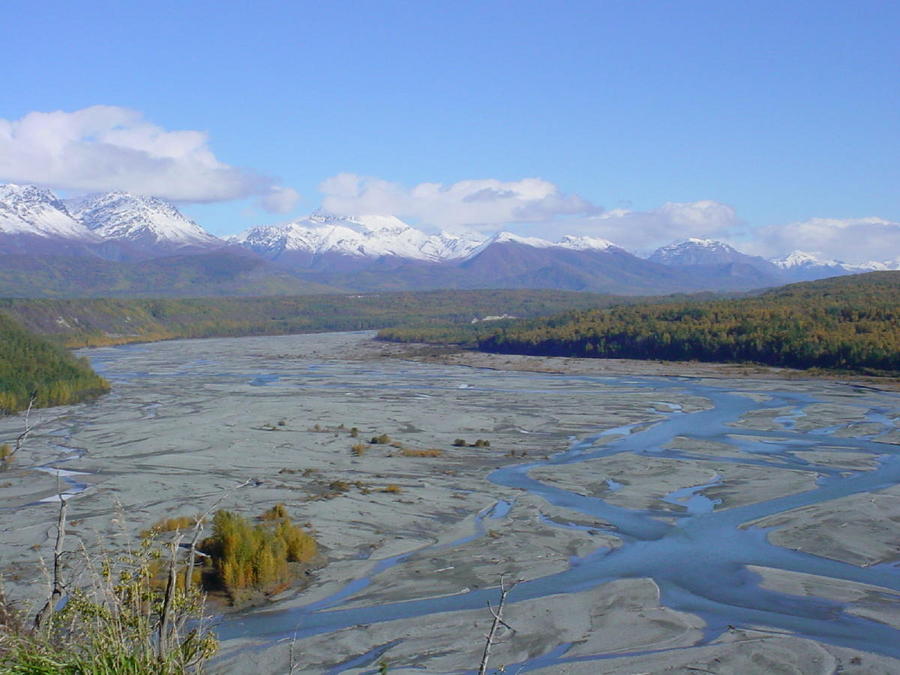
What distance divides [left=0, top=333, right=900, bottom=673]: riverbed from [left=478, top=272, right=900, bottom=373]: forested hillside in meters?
19.1

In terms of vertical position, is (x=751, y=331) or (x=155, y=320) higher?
(x=155, y=320)

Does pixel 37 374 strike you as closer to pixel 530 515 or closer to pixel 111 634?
pixel 530 515

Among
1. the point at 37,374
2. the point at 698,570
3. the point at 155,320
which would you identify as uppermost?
the point at 155,320

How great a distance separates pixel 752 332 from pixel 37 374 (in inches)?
2666

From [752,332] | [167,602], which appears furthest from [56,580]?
[752,332]

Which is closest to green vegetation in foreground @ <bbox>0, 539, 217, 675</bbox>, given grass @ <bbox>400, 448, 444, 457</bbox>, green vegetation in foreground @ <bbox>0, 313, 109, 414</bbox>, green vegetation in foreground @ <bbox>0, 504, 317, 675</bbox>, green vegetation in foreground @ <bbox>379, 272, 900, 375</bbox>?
green vegetation in foreground @ <bbox>0, 504, 317, 675</bbox>

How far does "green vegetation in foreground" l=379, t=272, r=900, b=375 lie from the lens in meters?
83.3

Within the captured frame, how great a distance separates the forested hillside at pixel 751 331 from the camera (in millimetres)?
83438

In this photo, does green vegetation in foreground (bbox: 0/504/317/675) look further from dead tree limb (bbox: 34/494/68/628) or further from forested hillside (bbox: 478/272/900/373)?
forested hillside (bbox: 478/272/900/373)

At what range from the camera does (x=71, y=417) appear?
55500 mm

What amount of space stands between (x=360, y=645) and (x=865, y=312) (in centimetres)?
8961

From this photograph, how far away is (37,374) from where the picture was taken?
6481cm

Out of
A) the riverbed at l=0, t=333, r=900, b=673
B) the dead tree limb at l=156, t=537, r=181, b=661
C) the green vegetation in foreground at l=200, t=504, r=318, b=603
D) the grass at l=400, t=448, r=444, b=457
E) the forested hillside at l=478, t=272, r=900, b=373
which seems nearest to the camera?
the dead tree limb at l=156, t=537, r=181, b=661


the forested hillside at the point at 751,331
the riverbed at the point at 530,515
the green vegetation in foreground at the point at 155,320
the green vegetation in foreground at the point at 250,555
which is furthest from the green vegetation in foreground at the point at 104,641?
the green vegetation in foreground at the point at 155,320
